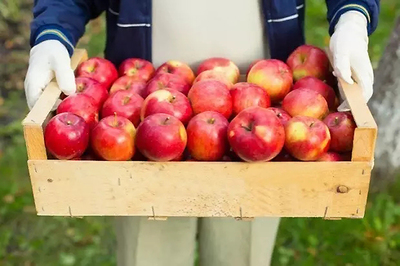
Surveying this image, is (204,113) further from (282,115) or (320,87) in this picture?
(320,87)

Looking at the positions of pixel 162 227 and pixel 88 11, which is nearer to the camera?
pixel 162 227

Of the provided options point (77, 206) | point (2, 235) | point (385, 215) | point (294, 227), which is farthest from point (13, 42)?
point (77, 206)

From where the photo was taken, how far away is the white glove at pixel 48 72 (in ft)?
5.38

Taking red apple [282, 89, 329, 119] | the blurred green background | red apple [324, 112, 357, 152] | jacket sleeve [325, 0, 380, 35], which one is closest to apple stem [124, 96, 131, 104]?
red apple [282, 89, 329, 119]

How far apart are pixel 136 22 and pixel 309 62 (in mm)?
541

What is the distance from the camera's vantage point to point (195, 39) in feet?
6.07

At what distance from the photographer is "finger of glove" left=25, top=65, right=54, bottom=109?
65.4 inches

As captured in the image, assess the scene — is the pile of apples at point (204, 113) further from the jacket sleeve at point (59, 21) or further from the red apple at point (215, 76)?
the jacket sleeve at point (59, 21)

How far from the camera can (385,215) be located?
2.95 m

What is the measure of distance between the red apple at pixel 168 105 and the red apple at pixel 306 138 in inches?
10.9

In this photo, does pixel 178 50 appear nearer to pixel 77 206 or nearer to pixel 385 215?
pixel 77 206

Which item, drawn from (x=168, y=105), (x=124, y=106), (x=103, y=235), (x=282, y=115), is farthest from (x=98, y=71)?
(x=103, y=235)

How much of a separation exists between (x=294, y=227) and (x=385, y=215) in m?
0.46

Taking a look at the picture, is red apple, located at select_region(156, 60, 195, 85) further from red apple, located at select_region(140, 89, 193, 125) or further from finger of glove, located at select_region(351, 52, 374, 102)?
finger of glove, located at select_region(351, 52, 374, 102)
